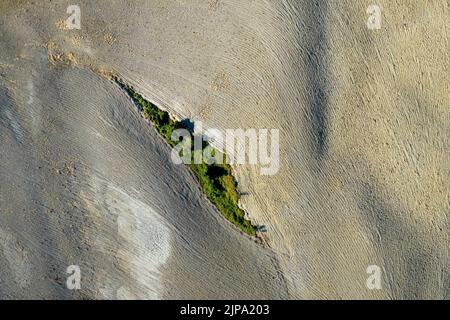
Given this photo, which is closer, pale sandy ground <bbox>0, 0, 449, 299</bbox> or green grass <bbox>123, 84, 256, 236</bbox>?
pale sandy ground <bbox>0, 0, 449, 299</bbox>

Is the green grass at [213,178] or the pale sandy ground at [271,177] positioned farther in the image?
the green grass at [213,178]

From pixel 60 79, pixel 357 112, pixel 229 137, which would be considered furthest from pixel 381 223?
pixel 60 79

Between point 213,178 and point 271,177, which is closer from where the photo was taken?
point 271,177
